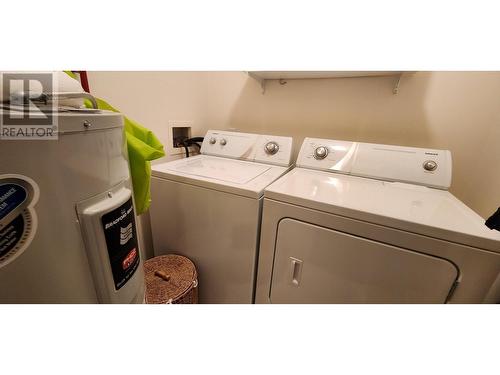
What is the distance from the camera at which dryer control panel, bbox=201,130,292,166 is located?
1.40 m

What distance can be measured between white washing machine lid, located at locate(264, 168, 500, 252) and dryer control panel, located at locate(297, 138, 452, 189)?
0.20ft

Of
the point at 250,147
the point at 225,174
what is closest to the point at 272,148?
the point at 250,147

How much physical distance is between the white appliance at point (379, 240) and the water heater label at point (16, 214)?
2.35 feet

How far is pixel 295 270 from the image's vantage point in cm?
93

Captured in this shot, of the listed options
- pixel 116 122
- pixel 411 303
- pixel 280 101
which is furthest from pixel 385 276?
pixel 280 101

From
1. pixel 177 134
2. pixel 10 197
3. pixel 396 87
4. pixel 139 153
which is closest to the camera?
pixel 10 197

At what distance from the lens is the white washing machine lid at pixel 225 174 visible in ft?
3.13

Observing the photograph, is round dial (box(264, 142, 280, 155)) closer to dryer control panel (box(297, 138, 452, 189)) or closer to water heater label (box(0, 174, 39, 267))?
dryer control panel (box(297, 138, 452, 189))

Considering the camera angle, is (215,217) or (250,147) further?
(250,147)

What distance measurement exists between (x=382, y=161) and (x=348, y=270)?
0.72 m

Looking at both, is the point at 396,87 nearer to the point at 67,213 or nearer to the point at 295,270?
the point at 295,270

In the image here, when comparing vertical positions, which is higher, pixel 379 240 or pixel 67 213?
pixel 67 213

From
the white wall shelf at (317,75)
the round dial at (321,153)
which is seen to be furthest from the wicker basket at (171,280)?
the white wall shelf at (317,75)
